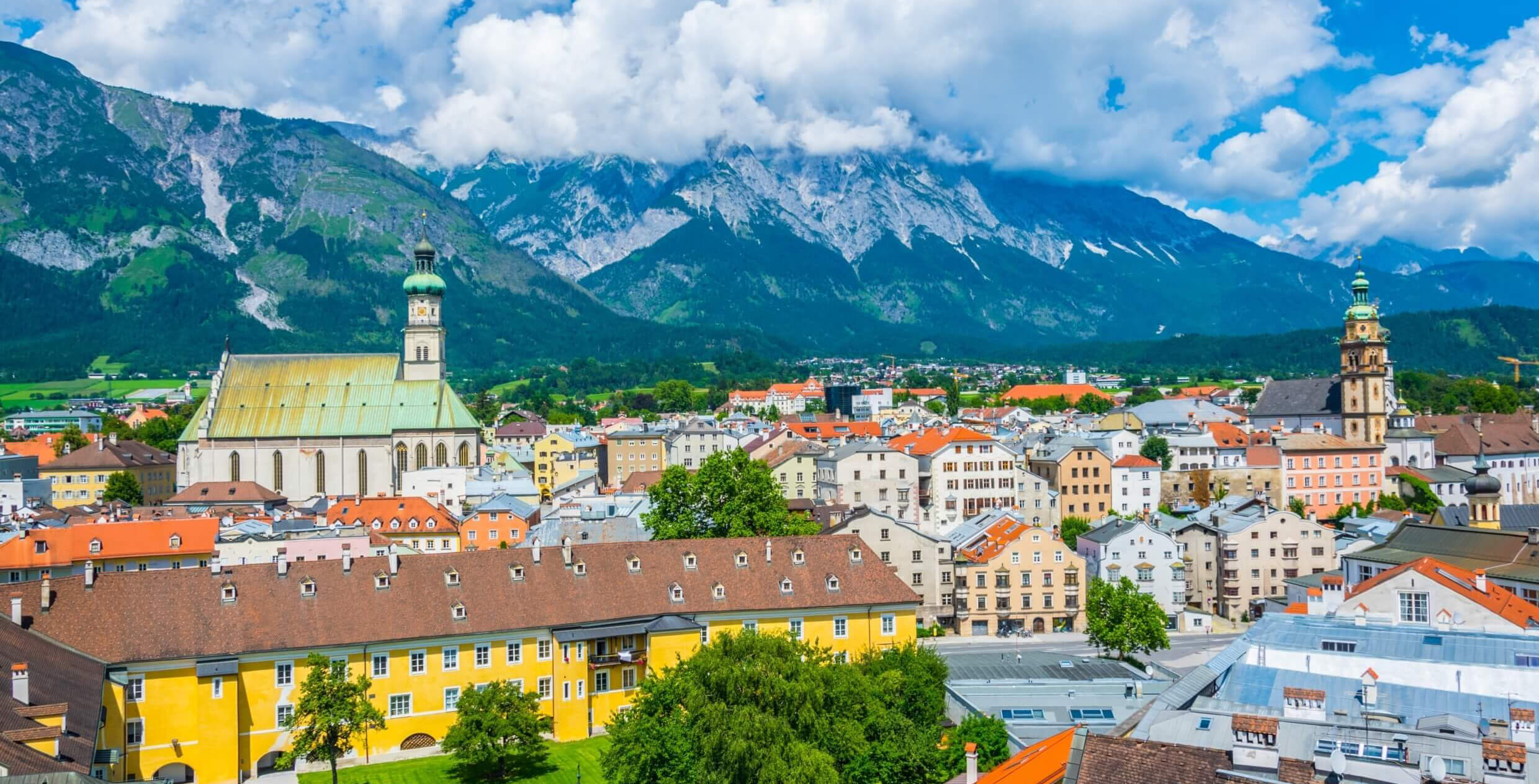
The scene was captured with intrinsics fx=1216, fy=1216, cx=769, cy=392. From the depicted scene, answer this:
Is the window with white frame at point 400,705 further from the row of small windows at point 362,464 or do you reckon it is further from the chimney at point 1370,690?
the row of small windows at point 362,464

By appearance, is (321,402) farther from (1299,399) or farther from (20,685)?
(1299,399)

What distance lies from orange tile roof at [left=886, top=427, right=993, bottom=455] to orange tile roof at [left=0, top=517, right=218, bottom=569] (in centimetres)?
5604

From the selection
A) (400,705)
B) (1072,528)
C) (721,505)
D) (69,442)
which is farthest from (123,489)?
(1072,528)

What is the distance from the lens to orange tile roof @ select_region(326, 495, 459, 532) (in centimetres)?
9406

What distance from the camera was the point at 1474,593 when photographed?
40156 millimetres

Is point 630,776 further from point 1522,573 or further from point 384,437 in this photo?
point 384,437

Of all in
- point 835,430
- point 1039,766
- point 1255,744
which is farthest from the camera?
point 835,430

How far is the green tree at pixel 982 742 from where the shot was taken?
4159 centimetres

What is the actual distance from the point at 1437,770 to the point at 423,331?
122 metres

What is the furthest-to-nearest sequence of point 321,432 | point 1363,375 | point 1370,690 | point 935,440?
point 321,432 < point 1363,375 < point 935,440 < point 1370,690

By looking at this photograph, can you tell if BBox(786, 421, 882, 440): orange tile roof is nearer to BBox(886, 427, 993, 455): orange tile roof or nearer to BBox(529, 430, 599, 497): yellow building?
BBox(529, 430, 599, 497): yellow building

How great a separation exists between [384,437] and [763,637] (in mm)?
92688

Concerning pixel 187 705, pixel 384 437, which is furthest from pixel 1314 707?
pixel 384 437

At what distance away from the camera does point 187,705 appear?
47.8 metres
